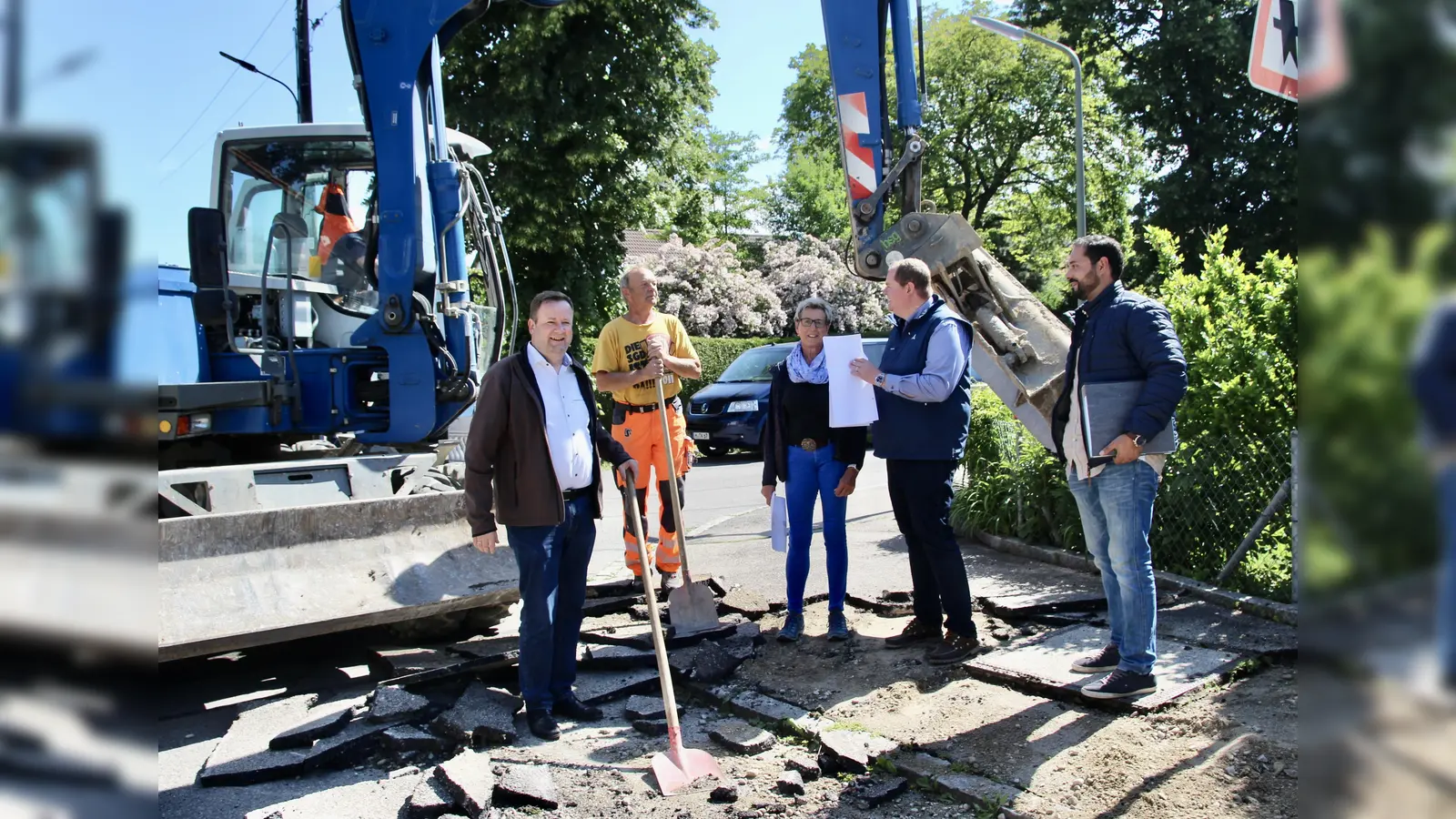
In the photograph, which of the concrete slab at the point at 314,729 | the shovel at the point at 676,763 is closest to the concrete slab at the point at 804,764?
the shovel at the point at 676,763

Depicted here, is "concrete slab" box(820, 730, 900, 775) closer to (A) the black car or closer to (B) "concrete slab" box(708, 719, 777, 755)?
(B) "concrete slab" box(708, 719, 777, 755)

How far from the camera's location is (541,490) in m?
4.64

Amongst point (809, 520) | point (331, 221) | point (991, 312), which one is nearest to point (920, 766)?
point (809, 520)

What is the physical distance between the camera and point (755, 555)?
8289 mm

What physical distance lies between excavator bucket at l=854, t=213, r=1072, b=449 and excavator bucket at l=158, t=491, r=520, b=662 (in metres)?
2.96

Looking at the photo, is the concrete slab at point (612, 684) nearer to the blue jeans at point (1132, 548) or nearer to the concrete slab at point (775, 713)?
the concrete slab at point (775, 713)

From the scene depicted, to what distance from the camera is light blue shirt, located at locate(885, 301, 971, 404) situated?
506 cm

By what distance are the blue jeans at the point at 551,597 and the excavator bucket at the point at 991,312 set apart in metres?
2.57

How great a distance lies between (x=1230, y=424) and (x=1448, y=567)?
650 cm

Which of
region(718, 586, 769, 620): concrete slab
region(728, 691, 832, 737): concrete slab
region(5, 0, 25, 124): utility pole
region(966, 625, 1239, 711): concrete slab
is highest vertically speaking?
region(5, 0, 25, 124): utility pole

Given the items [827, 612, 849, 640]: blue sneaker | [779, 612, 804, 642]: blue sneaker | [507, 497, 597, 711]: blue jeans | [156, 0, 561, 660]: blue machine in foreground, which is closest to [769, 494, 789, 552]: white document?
[779, 612, 804, 642]: blue sneaker

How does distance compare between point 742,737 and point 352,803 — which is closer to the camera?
point 352,803

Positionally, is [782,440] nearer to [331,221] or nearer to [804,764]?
[804,764]

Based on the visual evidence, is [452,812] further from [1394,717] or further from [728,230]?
[728,230]
